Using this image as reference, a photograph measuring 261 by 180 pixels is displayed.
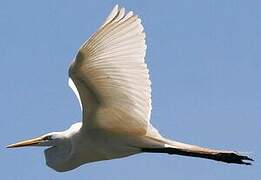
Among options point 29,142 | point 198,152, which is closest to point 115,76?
point 198,152

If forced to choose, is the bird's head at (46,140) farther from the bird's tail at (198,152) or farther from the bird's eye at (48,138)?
the bird's tail at (198,152)

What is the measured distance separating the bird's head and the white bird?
0.04 feet

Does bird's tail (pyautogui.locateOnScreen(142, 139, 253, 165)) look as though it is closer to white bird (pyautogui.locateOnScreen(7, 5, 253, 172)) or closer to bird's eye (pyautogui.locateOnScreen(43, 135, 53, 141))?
white bird (pyautogui.locateOnScreen(7, 5, 253, 172))

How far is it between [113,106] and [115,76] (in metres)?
0.55

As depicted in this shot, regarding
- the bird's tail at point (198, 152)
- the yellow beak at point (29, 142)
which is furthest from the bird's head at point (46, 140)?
the bird's tail at point (198, 152)

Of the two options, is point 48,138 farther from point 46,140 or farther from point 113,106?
point 113,106

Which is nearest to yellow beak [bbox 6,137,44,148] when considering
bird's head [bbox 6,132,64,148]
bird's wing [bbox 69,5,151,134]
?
bird's head [bbox 6,132,64,148]

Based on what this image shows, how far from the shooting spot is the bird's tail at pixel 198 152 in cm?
1141

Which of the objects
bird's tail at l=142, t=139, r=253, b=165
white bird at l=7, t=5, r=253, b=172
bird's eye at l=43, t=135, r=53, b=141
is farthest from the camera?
bird's eye at l=43, t=135, r=53, b=141

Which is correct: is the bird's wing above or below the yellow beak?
above

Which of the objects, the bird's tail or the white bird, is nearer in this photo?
the white bird

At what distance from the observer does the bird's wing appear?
10328 mm

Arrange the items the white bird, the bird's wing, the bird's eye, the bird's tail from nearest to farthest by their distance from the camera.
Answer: the bird's wing
the white bird
the bird's tail
the bird's eye

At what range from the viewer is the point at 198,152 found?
11.6m
